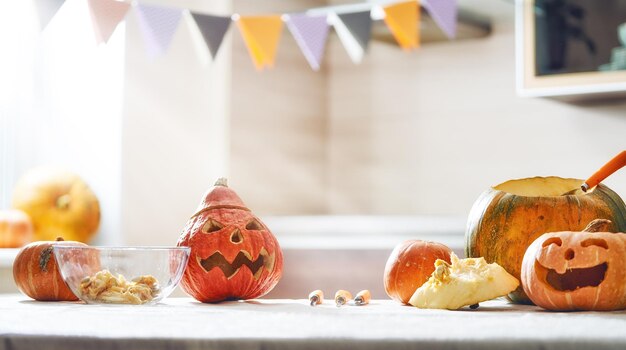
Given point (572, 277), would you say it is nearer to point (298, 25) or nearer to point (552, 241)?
point (552, 241)

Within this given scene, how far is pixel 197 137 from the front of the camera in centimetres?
355

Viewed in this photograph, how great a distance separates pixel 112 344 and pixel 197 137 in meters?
2.76

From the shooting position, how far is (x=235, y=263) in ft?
4.23

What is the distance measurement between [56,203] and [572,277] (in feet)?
7.01

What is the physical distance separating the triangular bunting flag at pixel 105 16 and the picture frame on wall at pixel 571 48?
55.4 inches

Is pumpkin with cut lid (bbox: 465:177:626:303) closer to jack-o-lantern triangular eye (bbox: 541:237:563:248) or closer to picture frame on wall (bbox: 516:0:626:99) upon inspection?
jack-o-lantern triangular eye (bbox: 541:237:563:248)

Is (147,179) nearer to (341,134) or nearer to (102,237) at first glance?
(102,237)

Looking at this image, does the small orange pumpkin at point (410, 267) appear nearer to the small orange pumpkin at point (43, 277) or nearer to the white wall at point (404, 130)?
the small orange pumpkin at point (43, 277)

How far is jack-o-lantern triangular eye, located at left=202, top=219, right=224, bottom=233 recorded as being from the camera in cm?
130

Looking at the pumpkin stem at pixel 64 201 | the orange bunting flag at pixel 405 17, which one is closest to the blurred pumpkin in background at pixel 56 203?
the pumpkin stem at pixel 64 201

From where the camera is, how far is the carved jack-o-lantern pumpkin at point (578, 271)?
3.66 ft

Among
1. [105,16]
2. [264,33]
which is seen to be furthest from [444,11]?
[105,16]

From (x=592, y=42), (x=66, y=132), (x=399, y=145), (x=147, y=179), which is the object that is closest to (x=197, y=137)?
(x=147, y=179)

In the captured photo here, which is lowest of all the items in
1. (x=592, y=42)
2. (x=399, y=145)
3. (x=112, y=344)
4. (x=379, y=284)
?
(x=379, y=284)
